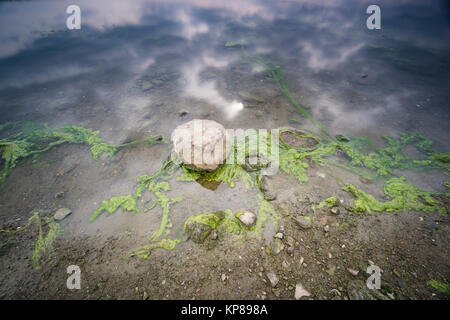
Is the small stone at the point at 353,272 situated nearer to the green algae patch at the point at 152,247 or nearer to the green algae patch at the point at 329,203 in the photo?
the green algae patch at the point at 329,203

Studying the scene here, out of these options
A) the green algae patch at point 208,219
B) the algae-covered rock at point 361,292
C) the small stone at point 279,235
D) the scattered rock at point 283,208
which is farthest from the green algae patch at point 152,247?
the algae-covered rock at point 361,292

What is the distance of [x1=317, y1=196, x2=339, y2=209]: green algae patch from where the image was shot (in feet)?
11.0

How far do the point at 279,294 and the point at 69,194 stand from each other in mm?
4362

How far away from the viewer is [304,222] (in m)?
3.11

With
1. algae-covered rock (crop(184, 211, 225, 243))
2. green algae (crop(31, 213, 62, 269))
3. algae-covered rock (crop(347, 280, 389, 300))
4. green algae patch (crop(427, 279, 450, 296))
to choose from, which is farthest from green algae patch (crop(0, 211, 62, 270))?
green algae patch (crop(427, 279, 450, 296))

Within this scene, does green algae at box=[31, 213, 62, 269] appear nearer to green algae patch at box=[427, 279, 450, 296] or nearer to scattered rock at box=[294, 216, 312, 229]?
scattered rock at box=[294, 216, 312, 229]

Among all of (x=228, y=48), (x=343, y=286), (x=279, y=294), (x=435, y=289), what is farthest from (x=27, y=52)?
(x=435, y=289)

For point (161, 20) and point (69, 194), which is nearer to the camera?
point (69, 194)

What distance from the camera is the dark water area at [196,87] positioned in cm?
382

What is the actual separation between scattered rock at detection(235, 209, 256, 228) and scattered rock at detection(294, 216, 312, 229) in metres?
0.75

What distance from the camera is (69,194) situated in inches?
151

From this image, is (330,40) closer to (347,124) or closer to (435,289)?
(347,124)

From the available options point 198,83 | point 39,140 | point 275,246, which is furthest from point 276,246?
point 39,140

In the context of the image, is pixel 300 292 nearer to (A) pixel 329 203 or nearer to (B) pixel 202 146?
(A) pixel 329 203
